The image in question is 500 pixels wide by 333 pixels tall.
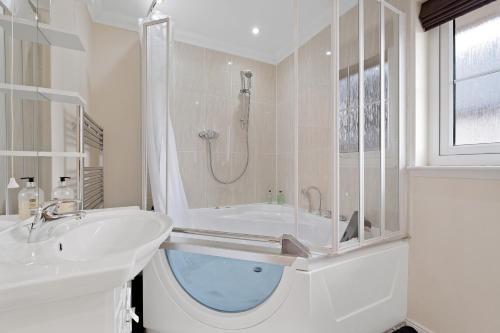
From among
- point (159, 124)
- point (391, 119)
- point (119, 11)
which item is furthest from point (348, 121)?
point (119, 11)

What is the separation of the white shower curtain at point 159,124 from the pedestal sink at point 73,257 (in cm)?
54

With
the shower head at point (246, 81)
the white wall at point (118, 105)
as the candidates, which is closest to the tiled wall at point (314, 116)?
the shower head at point (246, 81)

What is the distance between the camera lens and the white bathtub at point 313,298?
1142mm

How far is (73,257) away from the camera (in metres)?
0.78

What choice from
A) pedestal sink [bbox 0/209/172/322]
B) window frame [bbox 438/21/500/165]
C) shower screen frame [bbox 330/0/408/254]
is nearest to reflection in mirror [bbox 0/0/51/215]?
pedestal sink [bbox 0/209/172/322]

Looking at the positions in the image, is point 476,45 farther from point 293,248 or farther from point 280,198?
point 280,198

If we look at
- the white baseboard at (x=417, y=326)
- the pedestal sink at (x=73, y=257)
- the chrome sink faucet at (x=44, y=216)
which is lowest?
the white baseboard at (x=417, y=326)

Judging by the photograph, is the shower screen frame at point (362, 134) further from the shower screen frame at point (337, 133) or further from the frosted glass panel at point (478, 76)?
the frosted glass panel at point (478, 76)

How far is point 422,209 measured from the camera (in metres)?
1.49

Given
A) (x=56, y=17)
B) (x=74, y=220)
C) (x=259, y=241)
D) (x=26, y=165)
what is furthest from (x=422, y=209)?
(x=56, y=17)

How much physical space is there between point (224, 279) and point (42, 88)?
49.9 inches

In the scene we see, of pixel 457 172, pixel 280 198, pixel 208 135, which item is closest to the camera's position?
pixel 457 172

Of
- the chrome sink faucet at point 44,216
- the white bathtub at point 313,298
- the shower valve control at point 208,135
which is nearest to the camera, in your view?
the chrome sink faucet at point 44,216

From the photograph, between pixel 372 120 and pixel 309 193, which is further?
pixel 309 193
